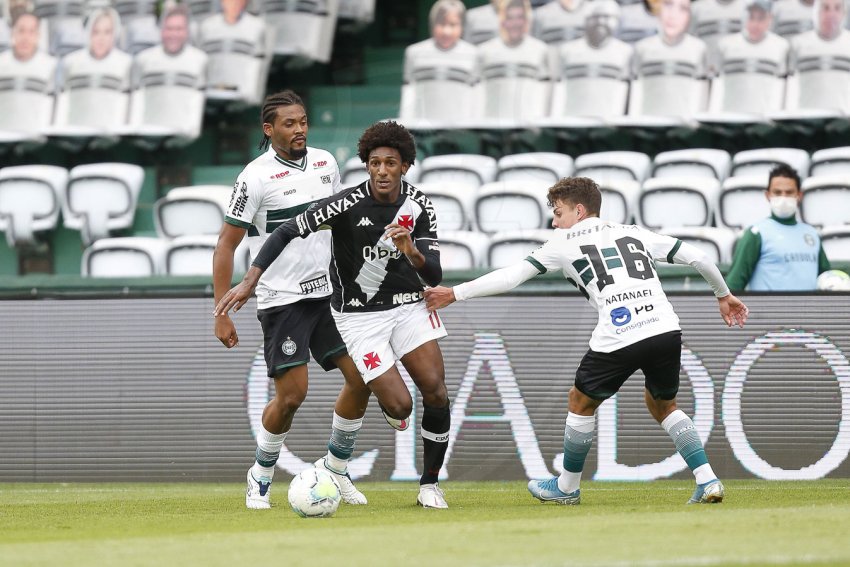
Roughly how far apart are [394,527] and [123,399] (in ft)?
14.6

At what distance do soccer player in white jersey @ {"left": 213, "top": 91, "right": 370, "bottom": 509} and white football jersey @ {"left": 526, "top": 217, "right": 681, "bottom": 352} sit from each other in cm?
126

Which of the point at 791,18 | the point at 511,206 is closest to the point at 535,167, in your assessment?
the point at 511,206

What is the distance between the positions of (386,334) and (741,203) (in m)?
5.99

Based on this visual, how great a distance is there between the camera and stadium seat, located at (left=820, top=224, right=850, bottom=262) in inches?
463

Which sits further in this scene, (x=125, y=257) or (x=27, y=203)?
(x=27, y=203)

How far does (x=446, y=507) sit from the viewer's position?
7551 millimetres

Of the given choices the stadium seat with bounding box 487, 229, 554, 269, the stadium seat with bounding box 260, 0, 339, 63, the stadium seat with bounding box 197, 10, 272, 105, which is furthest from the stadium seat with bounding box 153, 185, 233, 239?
the stadium seat with bounding box 487, 229, 554, 269

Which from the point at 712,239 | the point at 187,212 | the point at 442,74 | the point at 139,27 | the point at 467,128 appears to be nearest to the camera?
the point at 712,239

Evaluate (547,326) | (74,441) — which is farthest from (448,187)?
(74,441)

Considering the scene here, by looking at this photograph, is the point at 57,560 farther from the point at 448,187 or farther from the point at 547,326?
the point at 448,187

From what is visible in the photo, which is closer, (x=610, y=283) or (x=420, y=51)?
(x=610, y=283)

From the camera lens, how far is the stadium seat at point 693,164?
13438mm

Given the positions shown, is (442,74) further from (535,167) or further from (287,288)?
(287,288)

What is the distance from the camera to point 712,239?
39.3 feet
